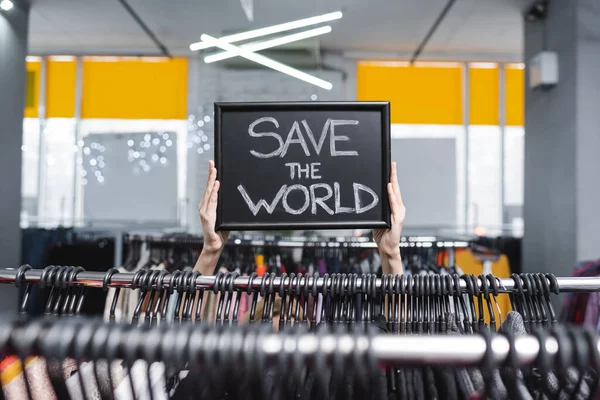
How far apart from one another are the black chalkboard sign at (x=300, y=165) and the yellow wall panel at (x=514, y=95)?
18.0ft

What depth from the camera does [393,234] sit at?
1.01 meters

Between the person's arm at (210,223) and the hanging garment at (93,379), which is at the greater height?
the person's arm at (210,223)

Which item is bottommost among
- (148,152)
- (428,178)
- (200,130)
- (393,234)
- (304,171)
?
(393,234)

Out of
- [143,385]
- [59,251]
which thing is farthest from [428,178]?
[143,385]

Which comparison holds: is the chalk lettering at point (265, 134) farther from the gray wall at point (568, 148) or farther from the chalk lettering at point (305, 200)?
the gray wall at point (568, 148)

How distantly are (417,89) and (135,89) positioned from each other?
12.7 feet

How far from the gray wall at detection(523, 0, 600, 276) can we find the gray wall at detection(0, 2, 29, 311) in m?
4.49

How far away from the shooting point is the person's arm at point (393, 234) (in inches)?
37.7

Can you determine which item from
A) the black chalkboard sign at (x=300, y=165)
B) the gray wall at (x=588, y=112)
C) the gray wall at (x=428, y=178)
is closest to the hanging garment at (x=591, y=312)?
the black chalkboard sign at (x=300, y=165)

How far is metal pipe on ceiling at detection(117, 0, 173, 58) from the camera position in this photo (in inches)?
163

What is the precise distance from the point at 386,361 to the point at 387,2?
4.21 m

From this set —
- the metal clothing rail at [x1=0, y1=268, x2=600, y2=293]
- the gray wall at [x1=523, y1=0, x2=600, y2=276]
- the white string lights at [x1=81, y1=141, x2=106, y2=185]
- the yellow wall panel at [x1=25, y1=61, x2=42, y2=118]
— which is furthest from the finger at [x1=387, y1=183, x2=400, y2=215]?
the yellow wall panel at [x1=25, y1=61, x2=42, y2=118]

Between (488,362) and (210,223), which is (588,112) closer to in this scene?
(210,223)

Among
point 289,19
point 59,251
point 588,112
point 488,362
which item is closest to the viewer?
point 488,362
